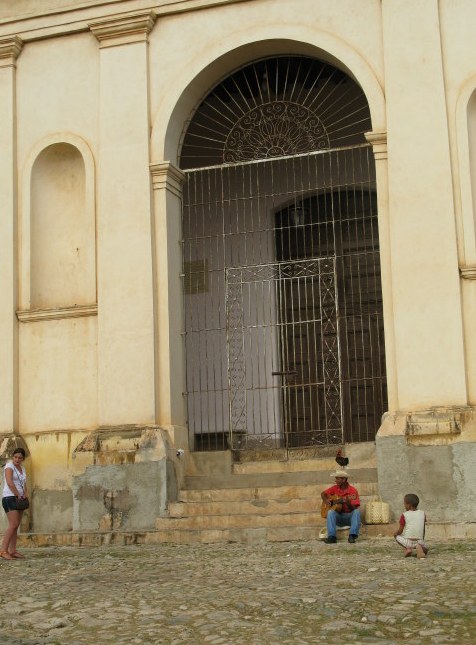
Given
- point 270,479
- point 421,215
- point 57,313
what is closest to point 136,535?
point 270,479

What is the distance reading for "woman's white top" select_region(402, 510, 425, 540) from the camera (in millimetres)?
10664

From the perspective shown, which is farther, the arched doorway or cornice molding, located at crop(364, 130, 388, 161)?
the arched doorway

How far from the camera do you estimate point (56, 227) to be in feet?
52.5


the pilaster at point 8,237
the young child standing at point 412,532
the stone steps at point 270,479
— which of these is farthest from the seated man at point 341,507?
the pilaster at point 8,237

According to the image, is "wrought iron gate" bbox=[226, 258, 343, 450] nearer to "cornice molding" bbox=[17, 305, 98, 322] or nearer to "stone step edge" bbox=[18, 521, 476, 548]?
"cornice molding" bbox=[17, 305, 98, 322]

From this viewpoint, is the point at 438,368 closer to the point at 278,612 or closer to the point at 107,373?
the point at 107,373

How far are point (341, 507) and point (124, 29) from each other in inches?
284

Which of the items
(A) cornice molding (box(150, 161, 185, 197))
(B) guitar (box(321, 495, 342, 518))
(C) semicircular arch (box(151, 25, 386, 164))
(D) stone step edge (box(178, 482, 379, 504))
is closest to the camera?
(B) guitar (box(321, 495, 342, 518))

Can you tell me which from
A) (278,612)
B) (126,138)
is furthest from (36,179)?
(278,612)

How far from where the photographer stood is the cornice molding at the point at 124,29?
596 inches

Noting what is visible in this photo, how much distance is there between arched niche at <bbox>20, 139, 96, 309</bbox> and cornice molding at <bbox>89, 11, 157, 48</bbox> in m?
1.50

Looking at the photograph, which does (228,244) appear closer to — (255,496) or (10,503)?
(255,496)

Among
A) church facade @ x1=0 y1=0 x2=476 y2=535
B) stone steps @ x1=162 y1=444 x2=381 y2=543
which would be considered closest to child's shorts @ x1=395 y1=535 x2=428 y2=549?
stone steps @ x1=162 y1=444 x2=381 y2=543

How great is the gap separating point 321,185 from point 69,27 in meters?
4.36
